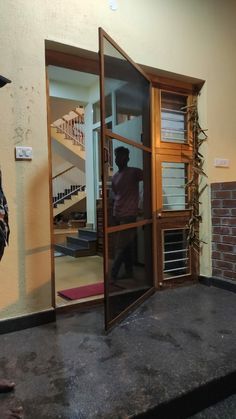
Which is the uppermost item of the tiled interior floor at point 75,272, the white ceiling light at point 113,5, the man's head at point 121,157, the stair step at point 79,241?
the white ceiling light at point 113,5

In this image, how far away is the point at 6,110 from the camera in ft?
6.82

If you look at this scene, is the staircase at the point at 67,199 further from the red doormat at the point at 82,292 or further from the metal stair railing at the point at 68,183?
the red doormat at the point at 82,292

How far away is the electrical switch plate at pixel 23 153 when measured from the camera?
6.94ft

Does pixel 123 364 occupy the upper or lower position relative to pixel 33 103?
lower

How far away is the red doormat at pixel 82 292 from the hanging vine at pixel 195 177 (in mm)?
1088

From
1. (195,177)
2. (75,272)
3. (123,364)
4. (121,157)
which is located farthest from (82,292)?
(195,177)

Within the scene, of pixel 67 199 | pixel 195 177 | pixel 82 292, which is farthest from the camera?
pixel 67 199

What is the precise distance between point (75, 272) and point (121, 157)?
2077 millimetres

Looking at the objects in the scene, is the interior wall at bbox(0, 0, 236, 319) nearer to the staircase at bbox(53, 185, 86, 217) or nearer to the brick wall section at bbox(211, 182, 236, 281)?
the brick wall section at bbox(211, 182, 236, 281)

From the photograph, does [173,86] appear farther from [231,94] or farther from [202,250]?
[202,250]

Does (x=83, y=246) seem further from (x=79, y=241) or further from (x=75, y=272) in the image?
(x=75, y=272)

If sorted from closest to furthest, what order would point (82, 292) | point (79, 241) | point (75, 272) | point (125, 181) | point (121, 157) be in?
point (121, 157) → point (125, 181) → point (82, 292) → point (75, 272) → point (79, 241)

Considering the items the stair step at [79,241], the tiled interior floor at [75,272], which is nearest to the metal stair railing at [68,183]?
the stair step at [79,241]

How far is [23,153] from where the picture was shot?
2133 millimetres
